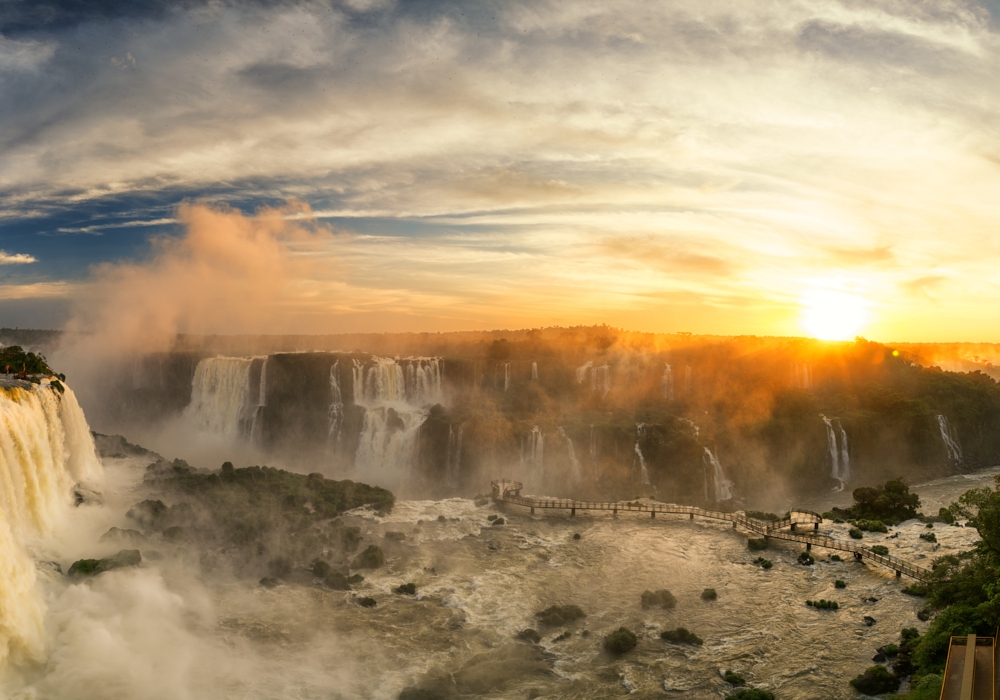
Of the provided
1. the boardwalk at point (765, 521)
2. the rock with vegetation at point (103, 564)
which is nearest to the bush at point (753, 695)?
the boardwalk at point (765, 521)

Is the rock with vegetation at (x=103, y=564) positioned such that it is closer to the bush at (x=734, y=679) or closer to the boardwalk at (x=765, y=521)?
the boardwalk at (x=765, y=521)

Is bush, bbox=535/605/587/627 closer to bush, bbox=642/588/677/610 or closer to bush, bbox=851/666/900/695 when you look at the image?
bush, bbox=642/588/677/610

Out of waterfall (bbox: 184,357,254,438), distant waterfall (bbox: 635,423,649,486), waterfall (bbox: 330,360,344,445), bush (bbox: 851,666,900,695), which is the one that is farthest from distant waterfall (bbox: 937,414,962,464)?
waterfall (bbox: 184,357,254,438)

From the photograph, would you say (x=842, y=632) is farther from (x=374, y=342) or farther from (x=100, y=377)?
(x=374, y=342)

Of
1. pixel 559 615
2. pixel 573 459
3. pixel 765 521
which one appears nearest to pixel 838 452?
pixel 765 521

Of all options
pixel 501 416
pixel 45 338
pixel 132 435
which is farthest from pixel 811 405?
pixel 45 338

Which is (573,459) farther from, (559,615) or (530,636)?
(530,636)
